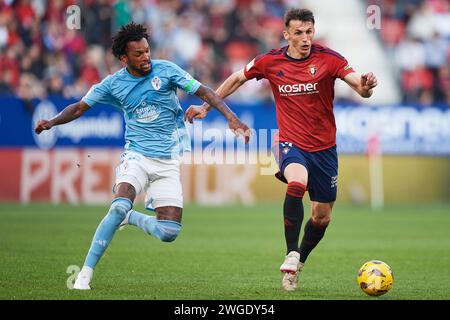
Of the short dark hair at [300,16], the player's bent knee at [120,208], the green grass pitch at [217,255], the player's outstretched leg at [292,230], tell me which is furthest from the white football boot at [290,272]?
the short dark hair at [300,16]

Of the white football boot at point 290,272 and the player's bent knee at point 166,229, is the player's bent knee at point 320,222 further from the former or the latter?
the player's bent knee at point 166,229

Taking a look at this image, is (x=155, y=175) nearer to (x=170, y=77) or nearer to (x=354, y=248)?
(x=170, y=77)

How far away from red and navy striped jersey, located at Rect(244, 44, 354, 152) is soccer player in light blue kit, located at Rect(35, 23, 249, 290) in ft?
2.88

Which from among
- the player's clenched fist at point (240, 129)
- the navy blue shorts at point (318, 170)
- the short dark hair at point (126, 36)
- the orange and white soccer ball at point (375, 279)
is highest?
the short dark hair at point (126, 36)

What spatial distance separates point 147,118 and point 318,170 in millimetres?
1869

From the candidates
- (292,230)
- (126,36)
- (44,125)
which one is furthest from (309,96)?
(44,125)

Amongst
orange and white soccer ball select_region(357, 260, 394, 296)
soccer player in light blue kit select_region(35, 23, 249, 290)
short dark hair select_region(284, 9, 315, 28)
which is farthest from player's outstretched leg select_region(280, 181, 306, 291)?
short dark hair select_region(284, 9, 315, 28)

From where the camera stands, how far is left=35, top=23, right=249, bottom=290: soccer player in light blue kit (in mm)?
9945

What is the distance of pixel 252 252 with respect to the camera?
1420 centimetres

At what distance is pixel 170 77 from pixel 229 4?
57.5 feet

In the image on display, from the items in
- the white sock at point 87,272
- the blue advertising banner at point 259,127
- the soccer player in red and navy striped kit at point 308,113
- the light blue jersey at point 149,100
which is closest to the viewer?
the white sock at point 87,272

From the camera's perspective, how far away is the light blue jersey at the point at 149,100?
10.0 m

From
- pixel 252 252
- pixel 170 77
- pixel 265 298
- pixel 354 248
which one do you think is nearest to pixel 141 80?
pixel 170 77

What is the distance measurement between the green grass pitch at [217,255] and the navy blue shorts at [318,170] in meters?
0.98
